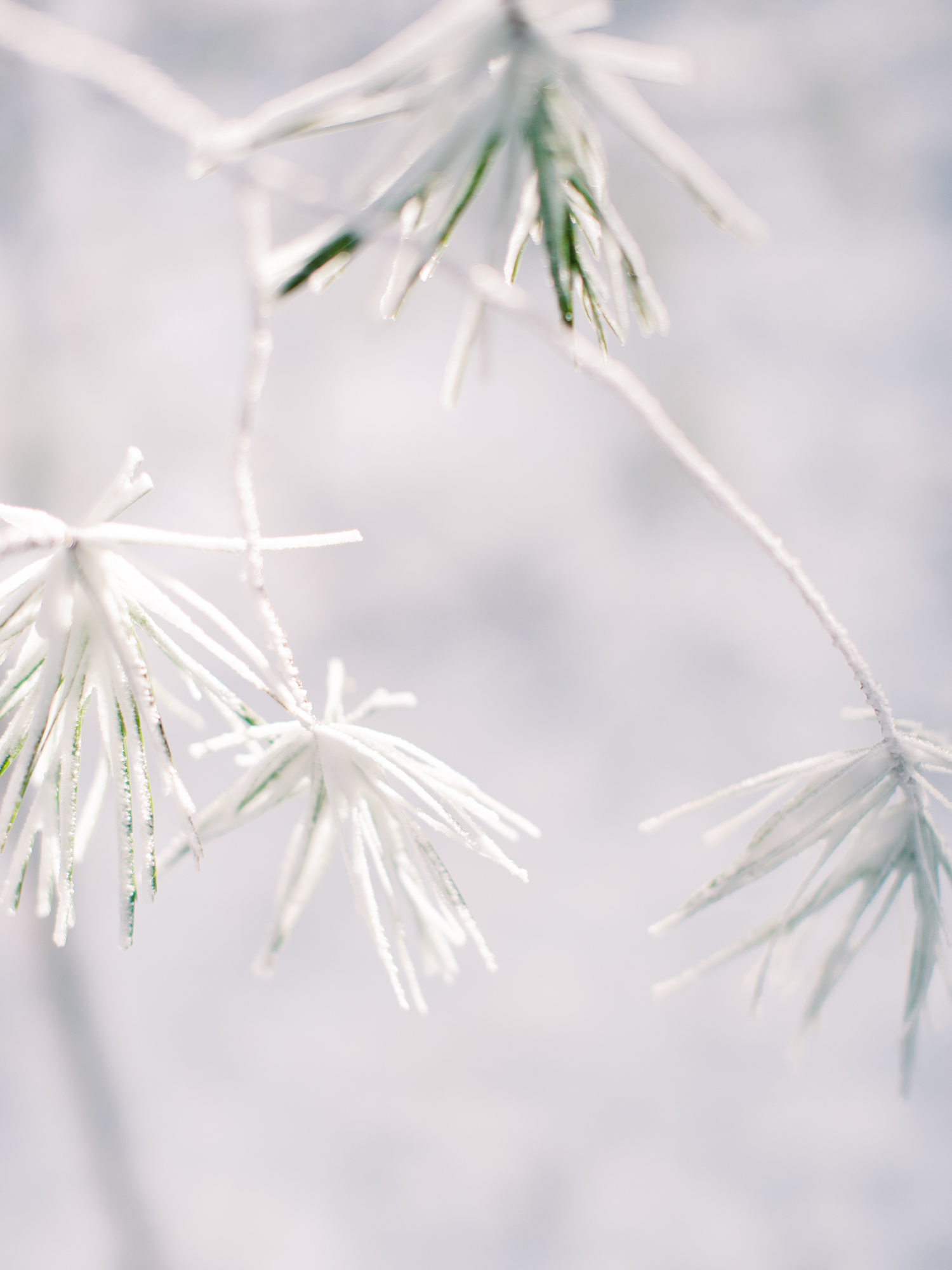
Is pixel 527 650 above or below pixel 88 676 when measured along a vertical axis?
above

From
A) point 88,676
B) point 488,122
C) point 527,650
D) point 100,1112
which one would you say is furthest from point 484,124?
point 100,1112

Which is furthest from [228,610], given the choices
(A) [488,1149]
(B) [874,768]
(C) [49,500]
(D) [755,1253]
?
(D) [755,1253]

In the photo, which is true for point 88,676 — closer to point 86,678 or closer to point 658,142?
point 86,678

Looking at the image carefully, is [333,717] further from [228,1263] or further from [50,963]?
[228,1263]

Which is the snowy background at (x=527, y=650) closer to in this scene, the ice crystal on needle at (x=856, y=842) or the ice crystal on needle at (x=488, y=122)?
the ice crystal on needle at (x=856, y=842)

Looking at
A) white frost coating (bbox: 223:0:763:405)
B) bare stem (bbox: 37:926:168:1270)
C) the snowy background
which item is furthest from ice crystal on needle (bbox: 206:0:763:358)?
bare stem (bbox: 37:926:168:1270)

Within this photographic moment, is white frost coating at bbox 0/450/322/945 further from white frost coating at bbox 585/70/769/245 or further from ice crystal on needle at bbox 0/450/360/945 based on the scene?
white frost coating at bbox 585/70/769/245

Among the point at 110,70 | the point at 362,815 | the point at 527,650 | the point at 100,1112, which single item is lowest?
the point at 100,1112
